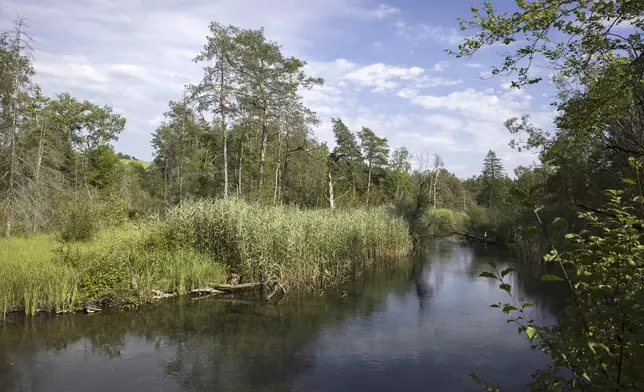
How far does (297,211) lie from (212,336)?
6289 millimetres

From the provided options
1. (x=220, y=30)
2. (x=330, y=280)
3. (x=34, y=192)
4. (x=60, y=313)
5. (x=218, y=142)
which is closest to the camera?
(x=60, y=313)

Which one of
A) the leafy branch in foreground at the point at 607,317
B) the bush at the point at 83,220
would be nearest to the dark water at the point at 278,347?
the leafy branch in foreground at the point at 607,317

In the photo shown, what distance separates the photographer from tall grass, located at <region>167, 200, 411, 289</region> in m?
11.7

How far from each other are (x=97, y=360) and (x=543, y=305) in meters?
9.73

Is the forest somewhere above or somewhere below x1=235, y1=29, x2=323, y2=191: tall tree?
below

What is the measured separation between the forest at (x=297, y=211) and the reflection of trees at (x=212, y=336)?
0.95 meters

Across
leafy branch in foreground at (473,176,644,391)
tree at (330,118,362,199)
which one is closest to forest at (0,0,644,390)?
leafy branch in foreground at (473,176,644,391)

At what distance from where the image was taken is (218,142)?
33125mm

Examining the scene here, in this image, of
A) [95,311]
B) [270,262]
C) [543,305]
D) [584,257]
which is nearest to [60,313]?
[95,311]

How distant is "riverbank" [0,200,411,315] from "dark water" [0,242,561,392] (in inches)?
24.9

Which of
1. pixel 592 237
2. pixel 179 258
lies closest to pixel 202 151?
pixel 179 258

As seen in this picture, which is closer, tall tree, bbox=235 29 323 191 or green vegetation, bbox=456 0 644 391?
green vegetation, bbox=456 0 644 391

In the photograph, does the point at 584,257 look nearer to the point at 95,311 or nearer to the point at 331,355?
the point at 331,355

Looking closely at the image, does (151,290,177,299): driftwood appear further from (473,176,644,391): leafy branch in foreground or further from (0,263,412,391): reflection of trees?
(473,176,644,391): leafy branch in foreground
